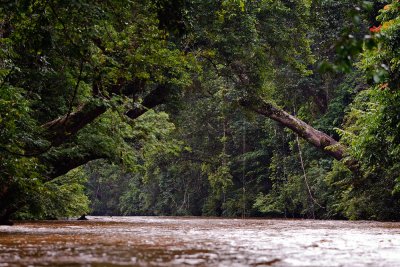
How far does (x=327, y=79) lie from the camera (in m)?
25.0

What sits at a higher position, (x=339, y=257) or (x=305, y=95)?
(x=305, y=95)

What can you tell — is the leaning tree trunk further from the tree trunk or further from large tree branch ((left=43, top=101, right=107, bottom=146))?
large tree branch ((left=43, top=101, right=107, bottom=146))

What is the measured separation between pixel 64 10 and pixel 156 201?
32.3m

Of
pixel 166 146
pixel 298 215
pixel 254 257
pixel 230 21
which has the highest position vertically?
pixel 230 21

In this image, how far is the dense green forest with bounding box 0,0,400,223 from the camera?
19.7 ft

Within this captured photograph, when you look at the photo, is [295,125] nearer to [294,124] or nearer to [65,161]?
[294,124]

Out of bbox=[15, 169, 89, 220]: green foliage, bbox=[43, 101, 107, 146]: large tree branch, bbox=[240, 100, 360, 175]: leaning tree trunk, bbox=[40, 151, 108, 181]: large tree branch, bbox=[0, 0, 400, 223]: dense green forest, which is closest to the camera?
bbox=[0, 0, 400, 223]: dense green forest

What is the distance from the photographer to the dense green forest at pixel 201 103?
19.7 feet

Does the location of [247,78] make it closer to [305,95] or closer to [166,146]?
[166,146]

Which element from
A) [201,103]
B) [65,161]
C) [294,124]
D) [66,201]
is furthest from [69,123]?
[201,103]

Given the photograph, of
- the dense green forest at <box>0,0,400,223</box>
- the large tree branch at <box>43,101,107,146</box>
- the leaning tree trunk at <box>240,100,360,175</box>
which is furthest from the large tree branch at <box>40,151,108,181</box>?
the leaning tree trunk at <box>240,100,360,175</box>

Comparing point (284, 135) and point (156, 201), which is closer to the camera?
point (284, 135)

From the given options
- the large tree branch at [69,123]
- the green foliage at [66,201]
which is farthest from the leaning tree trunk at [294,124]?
the large tree branch at [69,123]

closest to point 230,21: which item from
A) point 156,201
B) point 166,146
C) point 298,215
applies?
point 166,146
